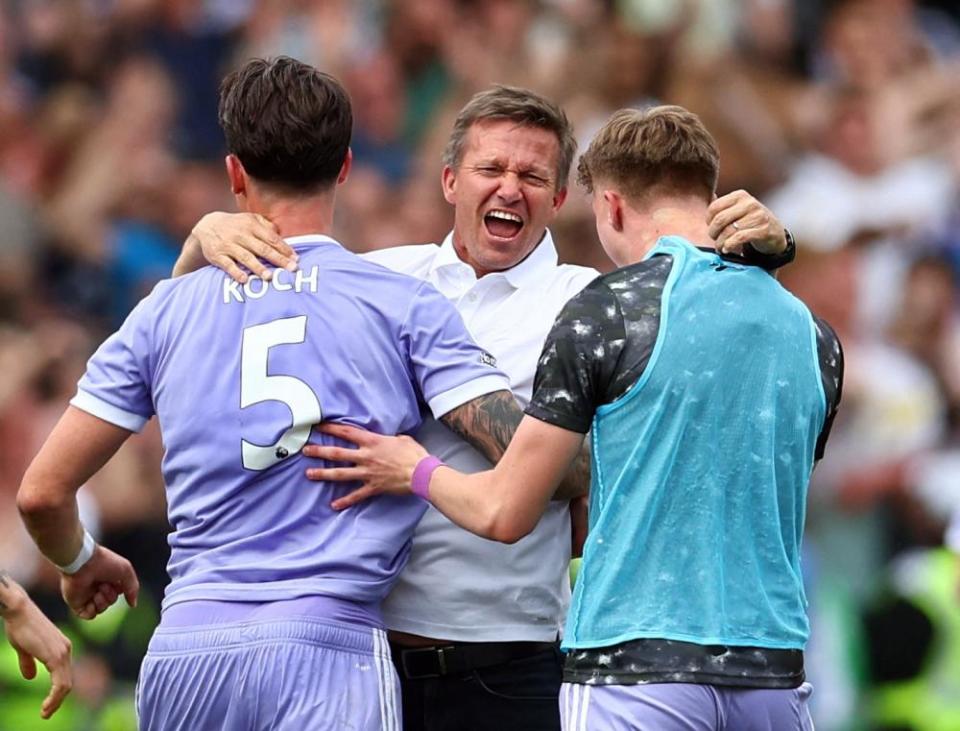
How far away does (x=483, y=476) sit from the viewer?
3699 mm

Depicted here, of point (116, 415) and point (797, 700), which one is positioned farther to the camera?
point (116, 415)

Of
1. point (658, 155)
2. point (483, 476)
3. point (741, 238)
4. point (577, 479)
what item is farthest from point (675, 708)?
point (658, 155)

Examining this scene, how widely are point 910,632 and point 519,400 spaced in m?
5.67

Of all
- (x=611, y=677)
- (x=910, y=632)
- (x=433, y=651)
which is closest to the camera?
(x=611, y=677)

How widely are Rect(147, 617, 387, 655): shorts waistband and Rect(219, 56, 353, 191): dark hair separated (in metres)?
1.01

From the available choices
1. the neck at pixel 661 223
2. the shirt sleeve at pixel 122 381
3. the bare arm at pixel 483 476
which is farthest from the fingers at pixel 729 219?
the shirt sleeve at pixel 122 381

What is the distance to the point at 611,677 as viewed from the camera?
351 centimetres

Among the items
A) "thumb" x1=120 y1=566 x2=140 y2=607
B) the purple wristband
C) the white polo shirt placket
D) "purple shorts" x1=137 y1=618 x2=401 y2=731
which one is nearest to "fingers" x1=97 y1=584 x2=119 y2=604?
"thumb" x1=120 y1=566 x2=140 y2=607

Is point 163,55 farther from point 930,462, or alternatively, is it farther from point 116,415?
point 116,415

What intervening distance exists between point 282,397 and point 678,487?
0.89 meters

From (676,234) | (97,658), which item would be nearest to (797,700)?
(676,234)

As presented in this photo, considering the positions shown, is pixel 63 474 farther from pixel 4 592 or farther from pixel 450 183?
pixel 450 183

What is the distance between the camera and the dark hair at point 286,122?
3883 mm

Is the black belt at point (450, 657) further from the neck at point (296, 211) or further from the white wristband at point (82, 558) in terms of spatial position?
the neck at point (296, 211)
